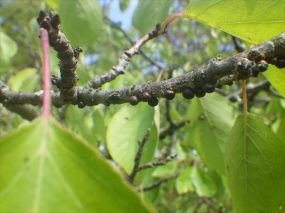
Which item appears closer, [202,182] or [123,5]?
[202,182]

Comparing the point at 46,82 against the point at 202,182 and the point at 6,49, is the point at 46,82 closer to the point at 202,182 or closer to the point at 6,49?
the point at 6,49

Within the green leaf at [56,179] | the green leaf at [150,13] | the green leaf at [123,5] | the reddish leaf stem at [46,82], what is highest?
the green leaf at [123,5]

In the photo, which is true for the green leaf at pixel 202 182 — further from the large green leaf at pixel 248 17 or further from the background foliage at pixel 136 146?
the large green leaf at pixel 248 17

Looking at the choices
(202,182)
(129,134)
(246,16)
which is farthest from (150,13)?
(202,182)

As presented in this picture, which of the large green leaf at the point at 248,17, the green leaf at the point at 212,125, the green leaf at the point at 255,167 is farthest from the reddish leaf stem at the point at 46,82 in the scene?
the green leaf at the point at 212,125

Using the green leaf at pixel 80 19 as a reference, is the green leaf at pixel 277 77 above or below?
below

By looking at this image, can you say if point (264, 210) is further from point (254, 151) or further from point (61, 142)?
point (61, 142)

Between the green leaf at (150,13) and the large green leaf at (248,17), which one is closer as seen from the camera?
the large green leaf at (248,17)

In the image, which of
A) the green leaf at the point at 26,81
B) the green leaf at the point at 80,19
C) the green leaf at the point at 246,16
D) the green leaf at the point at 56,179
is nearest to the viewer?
the green leaf at the point at 56,179
